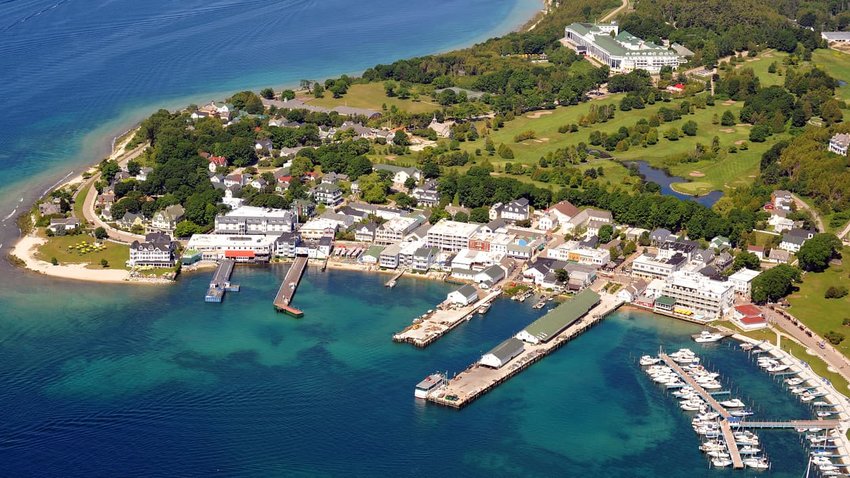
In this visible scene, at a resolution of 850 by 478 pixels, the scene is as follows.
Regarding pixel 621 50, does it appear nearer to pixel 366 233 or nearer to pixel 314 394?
pixel 366 233

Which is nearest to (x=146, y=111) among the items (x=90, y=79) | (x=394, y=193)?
(x=90, y=79)

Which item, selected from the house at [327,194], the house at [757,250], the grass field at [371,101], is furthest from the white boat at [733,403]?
the grass field at [371,101]

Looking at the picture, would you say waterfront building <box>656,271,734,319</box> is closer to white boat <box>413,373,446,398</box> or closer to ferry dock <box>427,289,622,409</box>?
ferry dock <box>427,289,622,409</box>

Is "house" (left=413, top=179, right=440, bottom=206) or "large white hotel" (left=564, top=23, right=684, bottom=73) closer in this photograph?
"house" (left=413, top=179, right=440, bottom=206)

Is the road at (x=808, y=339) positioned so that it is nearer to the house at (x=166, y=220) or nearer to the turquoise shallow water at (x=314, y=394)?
the turquoise shallow water at (x=314, y=394)

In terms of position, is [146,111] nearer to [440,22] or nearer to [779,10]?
[440,22]

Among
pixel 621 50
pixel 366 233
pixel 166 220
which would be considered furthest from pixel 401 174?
pixel 621 50

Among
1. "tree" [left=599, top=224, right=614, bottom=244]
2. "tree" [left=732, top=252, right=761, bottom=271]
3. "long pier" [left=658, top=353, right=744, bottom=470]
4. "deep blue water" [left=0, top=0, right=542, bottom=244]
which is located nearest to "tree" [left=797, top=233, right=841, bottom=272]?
"tree" [left=732, top=252, right=761, bottom=271]

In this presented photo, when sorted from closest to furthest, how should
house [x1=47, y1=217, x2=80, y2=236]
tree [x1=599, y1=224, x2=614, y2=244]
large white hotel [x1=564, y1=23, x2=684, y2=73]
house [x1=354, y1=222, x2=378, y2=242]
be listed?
tree [x1=599, y1=224, x2=614, y2=244] → house [x1=354, y1=222, x2=378, y2=242] → house [x1=47, y1=217, x2=80, y2=236] → large white hotel [x1=564, y1=23, x2=684, y2=73]
